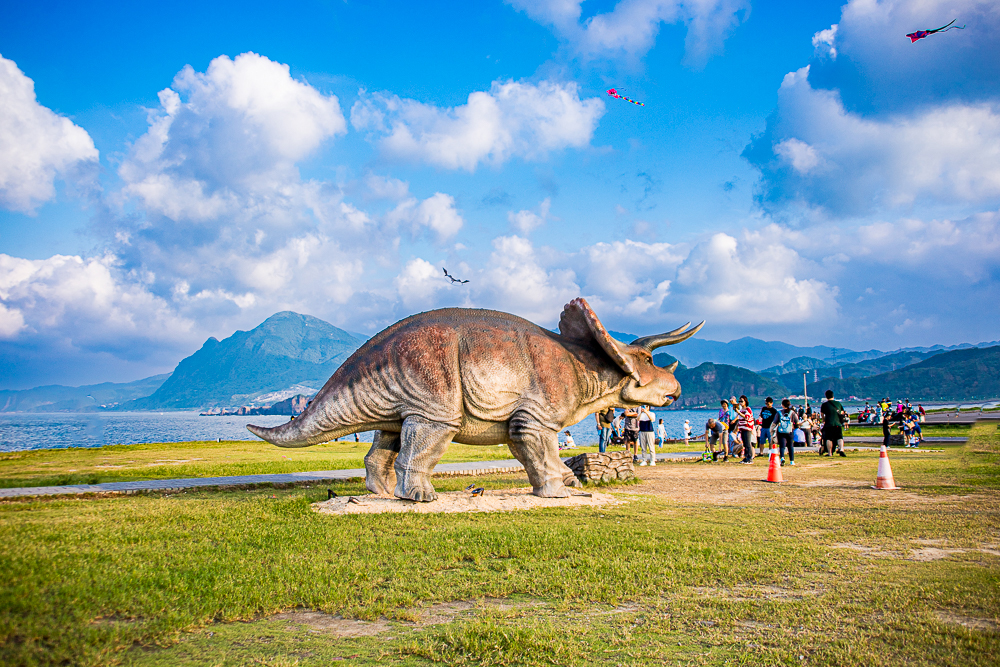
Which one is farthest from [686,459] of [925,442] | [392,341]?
[392,341]

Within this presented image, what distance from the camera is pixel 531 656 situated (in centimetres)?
299

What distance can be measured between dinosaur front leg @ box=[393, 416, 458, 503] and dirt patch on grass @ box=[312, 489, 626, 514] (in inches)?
5.2

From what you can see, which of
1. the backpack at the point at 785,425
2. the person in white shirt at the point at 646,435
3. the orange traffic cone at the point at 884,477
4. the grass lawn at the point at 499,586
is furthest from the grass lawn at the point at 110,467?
the backpack at the point at 785,425

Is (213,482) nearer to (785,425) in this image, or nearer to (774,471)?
(774,471)

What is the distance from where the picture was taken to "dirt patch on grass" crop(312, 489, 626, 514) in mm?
7422

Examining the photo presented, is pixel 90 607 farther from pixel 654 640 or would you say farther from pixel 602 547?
pixel 602 547

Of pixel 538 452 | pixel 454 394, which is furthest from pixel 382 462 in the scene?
pixel 538 452

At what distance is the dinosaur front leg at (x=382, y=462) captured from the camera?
8.37 meters

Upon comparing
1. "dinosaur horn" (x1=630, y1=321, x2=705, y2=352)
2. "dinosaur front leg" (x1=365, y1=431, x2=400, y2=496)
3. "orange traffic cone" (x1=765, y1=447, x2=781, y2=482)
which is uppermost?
"dinosaur horn" (x1=630, y1=321, x2=705, y2=352)

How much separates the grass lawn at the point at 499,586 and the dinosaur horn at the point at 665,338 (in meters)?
2.62

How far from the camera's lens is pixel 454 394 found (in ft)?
25.5

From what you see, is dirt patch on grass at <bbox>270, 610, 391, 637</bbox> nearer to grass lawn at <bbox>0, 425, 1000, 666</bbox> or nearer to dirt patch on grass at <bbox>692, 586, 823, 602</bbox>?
grass lawn at <bbox>0, 425, 1000, 666</bbox>

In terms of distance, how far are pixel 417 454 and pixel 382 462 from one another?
97cm

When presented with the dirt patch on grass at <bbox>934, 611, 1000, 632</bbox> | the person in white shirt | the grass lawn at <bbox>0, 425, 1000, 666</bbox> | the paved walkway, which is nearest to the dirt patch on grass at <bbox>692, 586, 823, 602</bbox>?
the grass lawn at <bbox>0, 425, 1000, 666</bbox>
